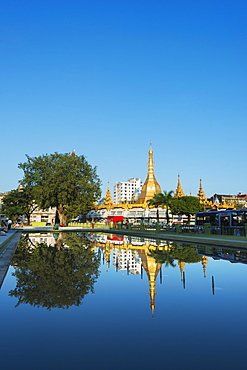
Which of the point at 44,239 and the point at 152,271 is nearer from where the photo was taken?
the point at 152,271

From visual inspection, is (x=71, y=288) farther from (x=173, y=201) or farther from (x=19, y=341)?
(x=173, y=201)

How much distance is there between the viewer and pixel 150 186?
427 feet

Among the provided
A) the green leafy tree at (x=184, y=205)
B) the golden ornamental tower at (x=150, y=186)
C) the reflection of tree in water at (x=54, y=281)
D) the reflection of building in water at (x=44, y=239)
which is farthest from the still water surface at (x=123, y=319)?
the golden ornamental tower at (x=150, y=186)

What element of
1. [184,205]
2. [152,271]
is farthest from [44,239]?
[184,205]

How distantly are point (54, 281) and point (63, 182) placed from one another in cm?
5587

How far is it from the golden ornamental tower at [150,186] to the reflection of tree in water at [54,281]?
10861 cm

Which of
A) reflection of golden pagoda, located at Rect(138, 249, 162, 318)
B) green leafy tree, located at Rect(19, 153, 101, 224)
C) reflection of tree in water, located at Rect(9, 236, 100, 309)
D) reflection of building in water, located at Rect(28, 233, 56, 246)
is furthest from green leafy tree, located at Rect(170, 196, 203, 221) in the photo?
reflection of tree in water, located at Rect(9, 236, 100, 309)

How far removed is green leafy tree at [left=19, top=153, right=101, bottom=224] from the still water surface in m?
52.0

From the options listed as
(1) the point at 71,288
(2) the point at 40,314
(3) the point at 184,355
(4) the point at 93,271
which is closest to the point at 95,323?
(2) the point at 40,314

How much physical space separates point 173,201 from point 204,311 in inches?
2987

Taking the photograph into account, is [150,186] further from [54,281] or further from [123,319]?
[123,319]

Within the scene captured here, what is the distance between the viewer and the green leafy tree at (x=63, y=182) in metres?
67.4

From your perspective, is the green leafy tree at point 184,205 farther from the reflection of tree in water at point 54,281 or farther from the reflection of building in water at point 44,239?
the reflection of tree in water at point 54,281

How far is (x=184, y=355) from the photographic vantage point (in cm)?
641
